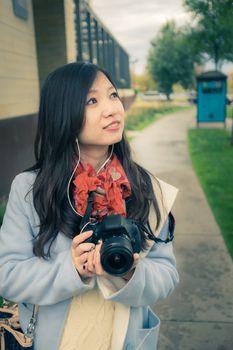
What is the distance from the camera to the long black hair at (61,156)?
1503mm

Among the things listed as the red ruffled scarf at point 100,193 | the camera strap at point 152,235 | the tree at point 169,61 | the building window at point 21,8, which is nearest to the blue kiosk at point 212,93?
the building window at point 21,8

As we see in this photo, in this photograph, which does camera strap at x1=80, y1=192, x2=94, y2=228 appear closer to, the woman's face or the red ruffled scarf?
the red ruffled scarf

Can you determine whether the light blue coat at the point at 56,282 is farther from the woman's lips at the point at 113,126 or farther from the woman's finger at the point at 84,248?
the woman's lips at the point at 113,126

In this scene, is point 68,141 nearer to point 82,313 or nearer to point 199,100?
point 82,313

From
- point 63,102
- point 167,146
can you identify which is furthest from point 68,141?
point 167,146

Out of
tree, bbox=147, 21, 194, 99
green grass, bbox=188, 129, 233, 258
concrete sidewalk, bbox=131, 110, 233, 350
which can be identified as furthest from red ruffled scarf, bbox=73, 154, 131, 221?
tree, bbox=147, 21, 194, 99

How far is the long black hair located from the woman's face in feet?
0.09

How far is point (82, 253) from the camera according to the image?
1.33 m

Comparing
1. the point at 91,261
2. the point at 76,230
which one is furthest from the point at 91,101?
the point at 91,261

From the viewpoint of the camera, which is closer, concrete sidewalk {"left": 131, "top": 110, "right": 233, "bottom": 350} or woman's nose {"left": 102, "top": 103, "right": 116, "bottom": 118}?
woman's nose {"left": 102, "top": 103, "right": 116, "bottom": 118}

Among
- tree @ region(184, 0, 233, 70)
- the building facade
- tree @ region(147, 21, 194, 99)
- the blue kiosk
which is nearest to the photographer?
the building facade

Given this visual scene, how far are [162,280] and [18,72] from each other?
4880mm

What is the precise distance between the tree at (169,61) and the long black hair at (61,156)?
39.9 meters

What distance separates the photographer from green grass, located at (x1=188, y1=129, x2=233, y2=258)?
16.9ft
